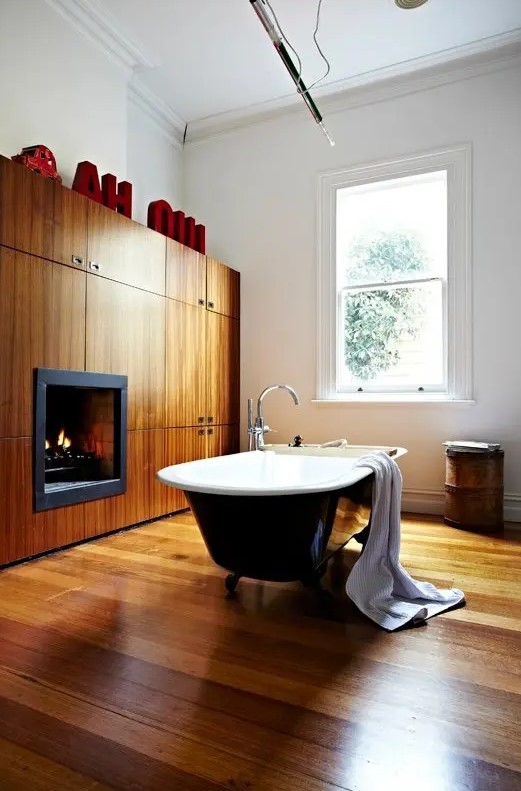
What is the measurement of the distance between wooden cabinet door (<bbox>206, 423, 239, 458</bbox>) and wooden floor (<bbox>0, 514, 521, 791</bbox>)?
1.72 m

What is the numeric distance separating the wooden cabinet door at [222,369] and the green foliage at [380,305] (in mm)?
941

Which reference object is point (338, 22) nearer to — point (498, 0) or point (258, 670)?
point (498, 0)

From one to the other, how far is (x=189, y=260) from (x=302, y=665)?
9.76 ft

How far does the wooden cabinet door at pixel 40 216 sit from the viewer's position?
244 centimetres

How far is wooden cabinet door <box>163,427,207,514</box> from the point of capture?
11.7ft

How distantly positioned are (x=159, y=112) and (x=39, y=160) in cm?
193

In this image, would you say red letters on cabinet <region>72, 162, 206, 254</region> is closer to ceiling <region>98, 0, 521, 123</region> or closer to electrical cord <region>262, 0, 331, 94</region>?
ceiling <region>98, 0, 521, 123</region>

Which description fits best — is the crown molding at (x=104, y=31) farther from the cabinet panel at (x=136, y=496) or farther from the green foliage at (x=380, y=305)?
the cabinet panel at (x=136, y=496)

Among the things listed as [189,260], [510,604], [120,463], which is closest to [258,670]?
[510,604]

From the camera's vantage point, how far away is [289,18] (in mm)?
3367

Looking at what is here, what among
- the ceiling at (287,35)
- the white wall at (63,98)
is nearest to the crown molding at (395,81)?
the ceiling at (287,35)

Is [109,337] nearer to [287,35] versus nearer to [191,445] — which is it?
[191,445]

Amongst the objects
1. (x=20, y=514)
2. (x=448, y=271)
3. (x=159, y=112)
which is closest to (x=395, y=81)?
(x=448, y=271)

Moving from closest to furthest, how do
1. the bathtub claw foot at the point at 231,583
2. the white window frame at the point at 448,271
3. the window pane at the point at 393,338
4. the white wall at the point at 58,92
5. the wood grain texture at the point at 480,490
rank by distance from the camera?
the bathtub claw foot at the point at 231,583 → the white wall at the point at 58,92 → the wood grain texture at the point at 480,490 → the white window frame at the point at 448,271 → the window pane at the point at 393,338
